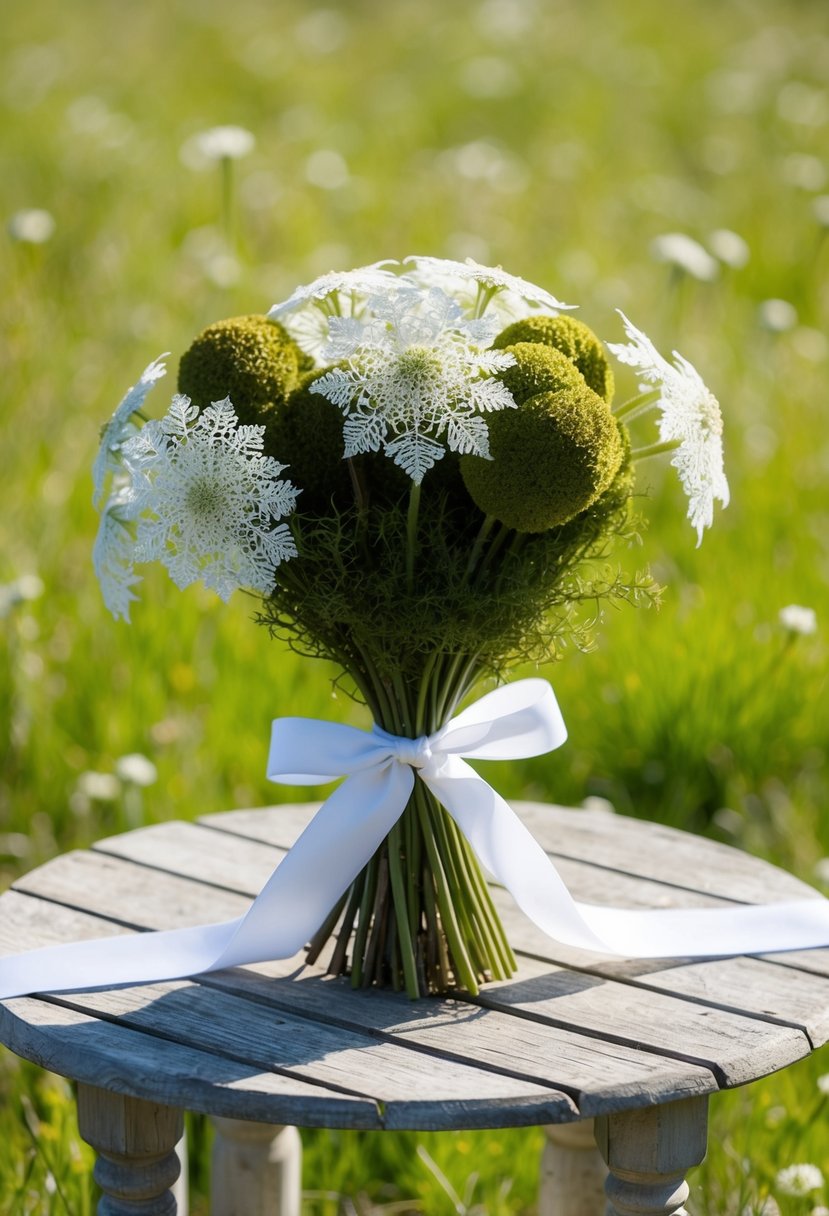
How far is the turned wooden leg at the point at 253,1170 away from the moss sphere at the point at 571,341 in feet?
3.64

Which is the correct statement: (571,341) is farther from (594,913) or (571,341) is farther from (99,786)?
(99,786)

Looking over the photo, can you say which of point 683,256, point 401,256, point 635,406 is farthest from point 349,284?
point 401,256

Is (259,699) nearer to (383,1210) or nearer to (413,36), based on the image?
(383,1210)

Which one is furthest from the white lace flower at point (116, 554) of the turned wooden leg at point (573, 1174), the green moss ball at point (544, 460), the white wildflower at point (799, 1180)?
the white wildflower at point (799, 1180)

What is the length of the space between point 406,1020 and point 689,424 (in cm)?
70

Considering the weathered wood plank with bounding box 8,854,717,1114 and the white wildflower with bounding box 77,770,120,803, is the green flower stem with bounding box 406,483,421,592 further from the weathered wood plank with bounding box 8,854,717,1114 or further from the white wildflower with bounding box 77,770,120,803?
the white wildflower with bounding box 77,770,120,803

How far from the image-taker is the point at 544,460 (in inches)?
54.5

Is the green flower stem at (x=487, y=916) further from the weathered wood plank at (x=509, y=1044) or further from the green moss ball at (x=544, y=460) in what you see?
the green moss ball at (x=544, y=460)

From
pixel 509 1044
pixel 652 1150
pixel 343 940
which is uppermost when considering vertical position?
pixel 343 940

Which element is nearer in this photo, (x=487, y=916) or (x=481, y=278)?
(x=481, y=278)

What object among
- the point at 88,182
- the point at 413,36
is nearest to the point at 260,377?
the point at 88,182

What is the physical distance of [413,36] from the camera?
28.1 ft

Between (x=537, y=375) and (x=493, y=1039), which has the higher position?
(x=537, y=375)

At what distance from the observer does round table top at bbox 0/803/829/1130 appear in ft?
4.58
